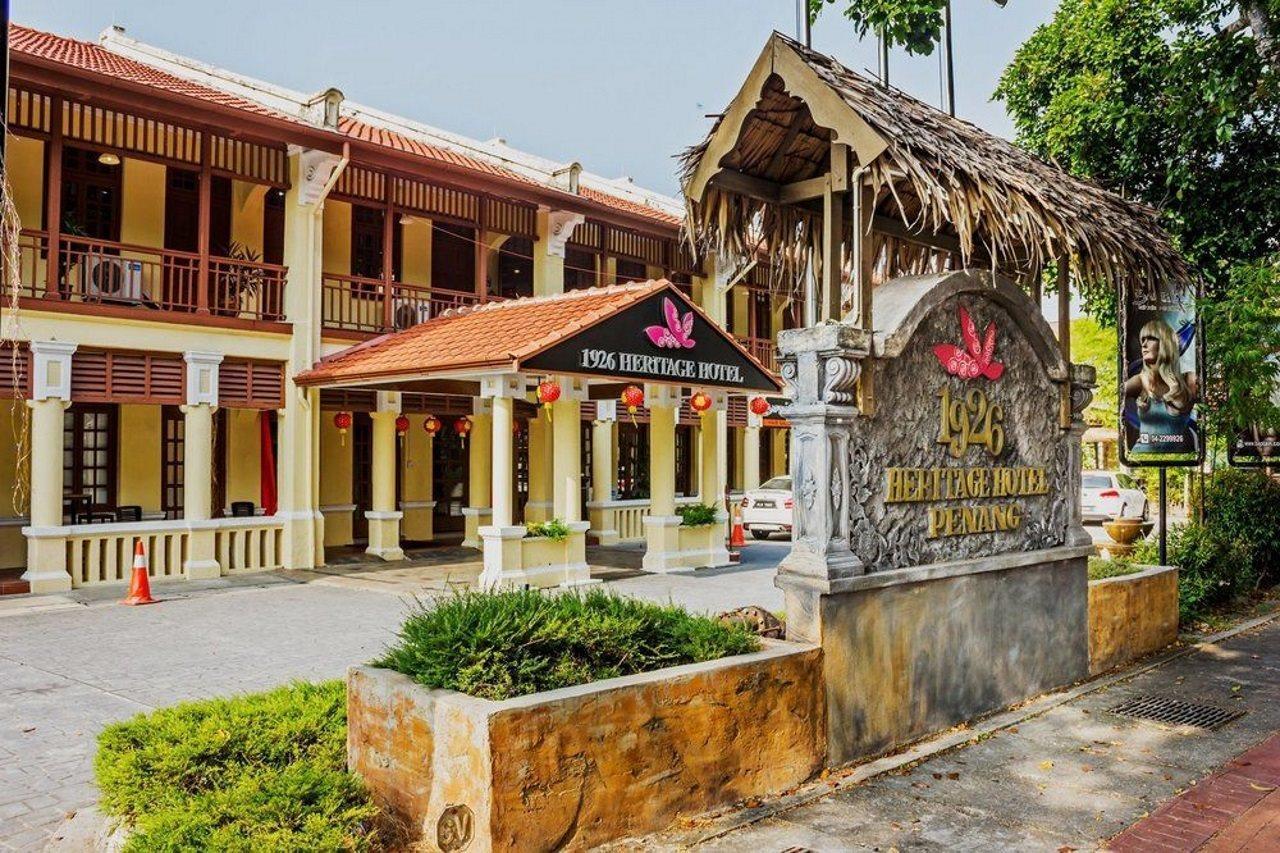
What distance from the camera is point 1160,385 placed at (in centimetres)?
1100

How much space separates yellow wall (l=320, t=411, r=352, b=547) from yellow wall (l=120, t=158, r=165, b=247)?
420cm

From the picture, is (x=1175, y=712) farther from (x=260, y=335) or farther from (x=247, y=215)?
(x=247, y=215)

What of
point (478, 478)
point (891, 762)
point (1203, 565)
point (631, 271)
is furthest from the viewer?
point (631, 271)

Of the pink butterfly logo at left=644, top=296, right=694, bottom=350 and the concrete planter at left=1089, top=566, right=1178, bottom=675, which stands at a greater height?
the pink butterfly logo at left=644, top=296, right=694, bottom=350

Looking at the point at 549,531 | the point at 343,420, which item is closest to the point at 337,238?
the point at 343,420

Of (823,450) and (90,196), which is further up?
(90,196)

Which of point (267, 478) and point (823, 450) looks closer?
point (823, 450)

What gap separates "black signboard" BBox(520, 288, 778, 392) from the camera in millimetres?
12562

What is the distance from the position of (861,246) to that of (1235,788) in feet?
12.6

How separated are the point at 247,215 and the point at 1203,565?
14937 millimetres

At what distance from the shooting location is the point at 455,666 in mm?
4543

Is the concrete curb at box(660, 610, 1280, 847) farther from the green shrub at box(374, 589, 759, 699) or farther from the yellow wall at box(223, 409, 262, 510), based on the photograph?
the yellow wall at box(223, 409, 262, 510)

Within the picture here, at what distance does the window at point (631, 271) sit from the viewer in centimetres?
2191

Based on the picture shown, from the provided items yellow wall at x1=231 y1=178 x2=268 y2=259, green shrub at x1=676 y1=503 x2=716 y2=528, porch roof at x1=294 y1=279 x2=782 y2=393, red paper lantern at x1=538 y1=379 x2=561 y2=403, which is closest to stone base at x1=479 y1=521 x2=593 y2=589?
red paper lantern at x1=538 y1=379 x2=561 y2=403
